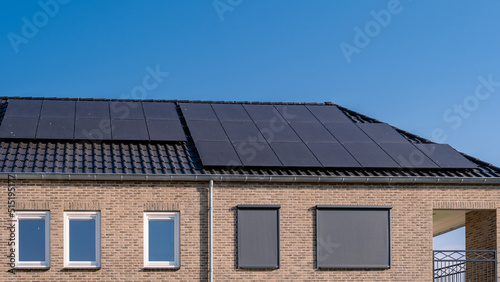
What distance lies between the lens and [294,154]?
19.9m

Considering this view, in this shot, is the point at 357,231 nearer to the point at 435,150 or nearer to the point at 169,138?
the point at 435,150

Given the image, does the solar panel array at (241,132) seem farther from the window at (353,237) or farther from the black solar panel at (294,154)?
the window at (353,237)

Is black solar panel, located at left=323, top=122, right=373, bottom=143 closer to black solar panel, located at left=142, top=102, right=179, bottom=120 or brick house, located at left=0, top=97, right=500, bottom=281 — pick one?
brick house, located at left=0, top=97, right=500, bottom=281

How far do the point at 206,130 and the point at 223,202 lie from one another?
297cm

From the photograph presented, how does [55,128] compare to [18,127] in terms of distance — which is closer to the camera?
[18,127]

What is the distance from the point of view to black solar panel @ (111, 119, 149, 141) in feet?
66.0

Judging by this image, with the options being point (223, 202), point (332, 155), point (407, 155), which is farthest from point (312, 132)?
point (223, 202)

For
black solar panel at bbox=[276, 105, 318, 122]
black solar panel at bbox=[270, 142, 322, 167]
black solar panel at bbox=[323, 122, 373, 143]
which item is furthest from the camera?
black solar panel at bbox=[276, 105, 318, 122]

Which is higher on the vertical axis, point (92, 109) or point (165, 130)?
point (92, 109)

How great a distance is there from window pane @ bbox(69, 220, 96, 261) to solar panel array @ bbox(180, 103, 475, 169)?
129 inches

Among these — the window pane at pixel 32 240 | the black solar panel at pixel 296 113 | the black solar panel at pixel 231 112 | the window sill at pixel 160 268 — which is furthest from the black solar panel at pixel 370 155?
the window pane at pixel 32 240

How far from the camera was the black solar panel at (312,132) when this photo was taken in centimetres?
2100

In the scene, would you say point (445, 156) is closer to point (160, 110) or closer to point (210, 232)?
point (210, 232)

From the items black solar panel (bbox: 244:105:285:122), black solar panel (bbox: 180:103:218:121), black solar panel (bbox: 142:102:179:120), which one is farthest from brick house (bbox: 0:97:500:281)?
black solar panel (bbox: 244:105:285:122)
